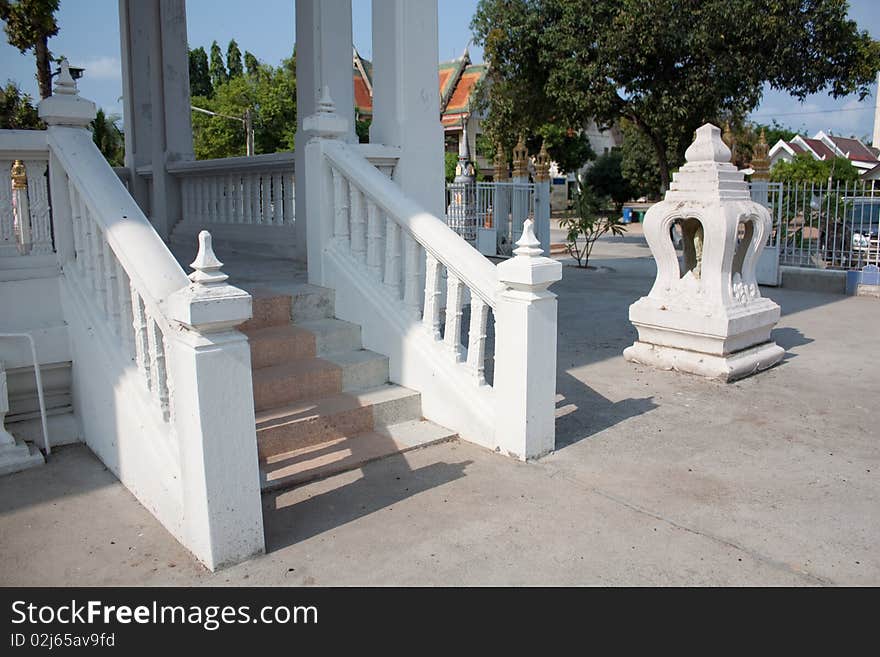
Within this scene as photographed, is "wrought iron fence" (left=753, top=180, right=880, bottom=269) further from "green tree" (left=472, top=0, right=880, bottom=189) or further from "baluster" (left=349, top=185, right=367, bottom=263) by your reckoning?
"baluster" (left=349, top=185, right=367, bottom=263)

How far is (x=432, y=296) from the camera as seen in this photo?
5.04m

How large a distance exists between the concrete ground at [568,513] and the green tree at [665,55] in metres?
12.6

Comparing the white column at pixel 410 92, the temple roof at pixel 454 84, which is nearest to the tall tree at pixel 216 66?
the temple roof at pixel 454 84

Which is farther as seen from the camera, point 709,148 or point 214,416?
point 709,148

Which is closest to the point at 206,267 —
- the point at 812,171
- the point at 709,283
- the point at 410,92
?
the point at 410,92

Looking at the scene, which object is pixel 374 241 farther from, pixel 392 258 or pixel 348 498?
pixel 348 498

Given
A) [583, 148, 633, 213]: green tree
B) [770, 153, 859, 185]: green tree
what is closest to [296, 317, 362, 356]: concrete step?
[770, 153, 859, 185]: green tree

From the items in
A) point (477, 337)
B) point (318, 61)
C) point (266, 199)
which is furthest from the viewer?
point (266, 199)

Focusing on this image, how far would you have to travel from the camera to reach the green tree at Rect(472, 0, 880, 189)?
1596 centimetres

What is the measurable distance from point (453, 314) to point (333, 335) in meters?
0.96

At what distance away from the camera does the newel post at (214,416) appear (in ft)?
10.0

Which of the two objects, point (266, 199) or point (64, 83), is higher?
point (64, 83)

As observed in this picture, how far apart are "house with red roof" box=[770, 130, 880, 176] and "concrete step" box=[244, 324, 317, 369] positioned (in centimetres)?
5073

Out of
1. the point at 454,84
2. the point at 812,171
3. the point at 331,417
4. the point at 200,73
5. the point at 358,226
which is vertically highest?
the point at 200,73
